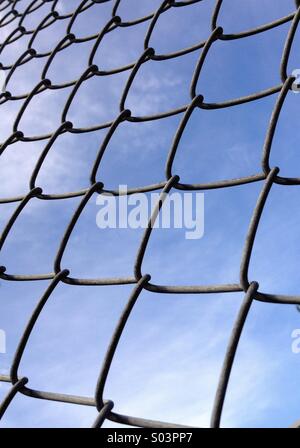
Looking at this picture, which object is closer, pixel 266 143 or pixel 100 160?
pixel 266 143

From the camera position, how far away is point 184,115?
2314mm

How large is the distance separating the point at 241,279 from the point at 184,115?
2.99 feet

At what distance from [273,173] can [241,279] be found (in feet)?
1.25

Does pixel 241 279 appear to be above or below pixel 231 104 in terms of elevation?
below

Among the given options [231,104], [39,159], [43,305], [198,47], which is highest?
[198,47]

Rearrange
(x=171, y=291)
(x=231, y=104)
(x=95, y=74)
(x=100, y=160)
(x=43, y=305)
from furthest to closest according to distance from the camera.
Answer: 1. (x=95, y=74)
2. (x=100, y=160)
3. (x=231, y=104)
4. (x=43, y=305)
5. (x=171, y=291)

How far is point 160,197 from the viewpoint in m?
2.08

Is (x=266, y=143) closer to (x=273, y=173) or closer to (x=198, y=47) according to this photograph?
(x=273, y=173)

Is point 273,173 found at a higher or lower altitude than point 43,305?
higher
